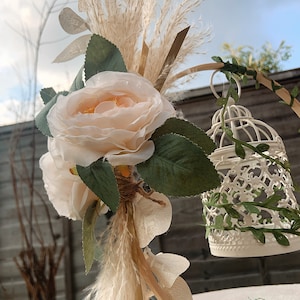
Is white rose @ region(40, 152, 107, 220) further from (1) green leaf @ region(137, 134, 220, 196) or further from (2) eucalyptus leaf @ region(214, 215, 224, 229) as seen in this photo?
(2) eucalyptus leaf @ region(214, 215, 224, 229)

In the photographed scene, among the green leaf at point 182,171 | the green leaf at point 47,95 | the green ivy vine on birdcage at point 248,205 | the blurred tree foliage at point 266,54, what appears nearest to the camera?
the green leaf at point 182,171

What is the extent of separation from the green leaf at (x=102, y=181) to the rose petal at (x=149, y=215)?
0.07m

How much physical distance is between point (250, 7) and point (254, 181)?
3.87 ft

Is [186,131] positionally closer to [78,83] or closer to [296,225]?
[78,83]

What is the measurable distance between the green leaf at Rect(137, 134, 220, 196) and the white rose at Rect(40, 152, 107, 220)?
0.25 feet

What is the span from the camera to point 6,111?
1877 mm

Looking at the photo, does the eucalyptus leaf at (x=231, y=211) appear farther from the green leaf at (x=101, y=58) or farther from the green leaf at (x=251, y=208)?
the green leaf at (x=101, y=58)

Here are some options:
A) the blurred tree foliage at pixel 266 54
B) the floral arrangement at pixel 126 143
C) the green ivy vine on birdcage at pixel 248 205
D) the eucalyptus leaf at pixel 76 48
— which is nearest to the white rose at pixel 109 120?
the floral arrangement at pixel 126 143

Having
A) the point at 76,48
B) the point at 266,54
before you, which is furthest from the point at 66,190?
the point at 266,54

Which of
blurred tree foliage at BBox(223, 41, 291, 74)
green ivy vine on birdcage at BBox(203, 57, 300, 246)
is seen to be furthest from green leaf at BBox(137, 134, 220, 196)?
blurred tree foliage at BBox(223, 41, 291, 74)

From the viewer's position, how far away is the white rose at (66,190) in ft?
1.30

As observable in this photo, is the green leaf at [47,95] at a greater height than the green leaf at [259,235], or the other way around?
the green leaf at [47,95]

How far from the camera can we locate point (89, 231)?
404 mm

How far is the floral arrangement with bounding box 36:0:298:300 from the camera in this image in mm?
358
